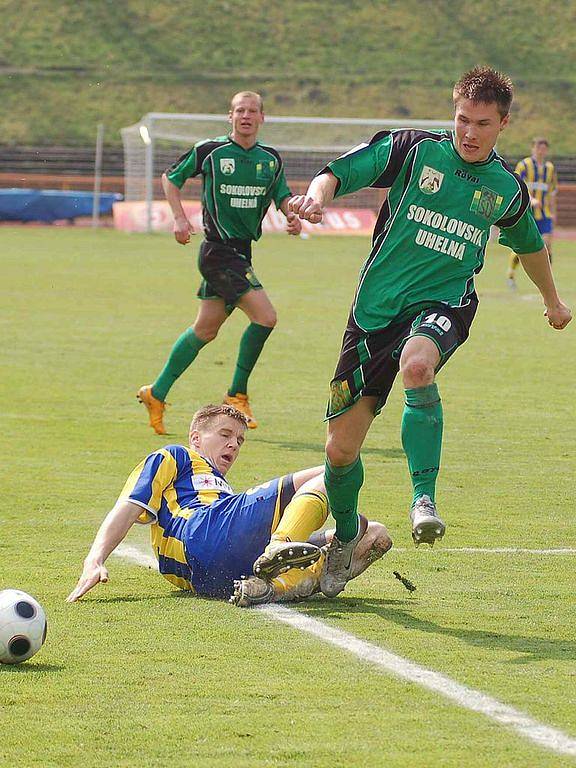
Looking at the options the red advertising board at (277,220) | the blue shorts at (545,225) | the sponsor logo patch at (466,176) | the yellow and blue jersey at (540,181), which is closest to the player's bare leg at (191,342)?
the sponsor logo patch at (466,176)

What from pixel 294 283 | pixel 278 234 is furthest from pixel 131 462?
pixel 278 234

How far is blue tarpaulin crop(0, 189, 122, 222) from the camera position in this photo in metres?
40.1

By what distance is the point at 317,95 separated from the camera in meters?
52.0

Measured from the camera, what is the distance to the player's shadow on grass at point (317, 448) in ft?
31.1

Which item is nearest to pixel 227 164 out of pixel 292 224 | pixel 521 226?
pixel 292 224

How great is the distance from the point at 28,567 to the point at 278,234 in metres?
32.9

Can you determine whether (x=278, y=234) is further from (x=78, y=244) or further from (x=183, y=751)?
(x=183, y=751)

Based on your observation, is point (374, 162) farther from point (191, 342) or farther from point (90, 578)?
point (191, 342)

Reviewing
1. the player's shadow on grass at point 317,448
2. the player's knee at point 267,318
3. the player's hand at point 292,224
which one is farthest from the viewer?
the player's knee at point 267,318

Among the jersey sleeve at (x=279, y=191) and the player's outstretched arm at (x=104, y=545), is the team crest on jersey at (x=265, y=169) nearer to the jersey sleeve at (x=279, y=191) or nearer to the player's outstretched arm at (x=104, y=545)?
the jersey sleeve at (x=279, y=191)

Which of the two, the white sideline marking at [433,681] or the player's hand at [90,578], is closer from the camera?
the white sideline marking at [433,681]

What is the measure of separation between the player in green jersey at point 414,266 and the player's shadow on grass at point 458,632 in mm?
124

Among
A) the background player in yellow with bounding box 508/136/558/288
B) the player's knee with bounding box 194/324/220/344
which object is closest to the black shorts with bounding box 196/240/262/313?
the player's knee with bounding box 194/324/220/344

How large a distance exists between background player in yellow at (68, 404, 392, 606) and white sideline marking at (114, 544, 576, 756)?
0.21 meters
